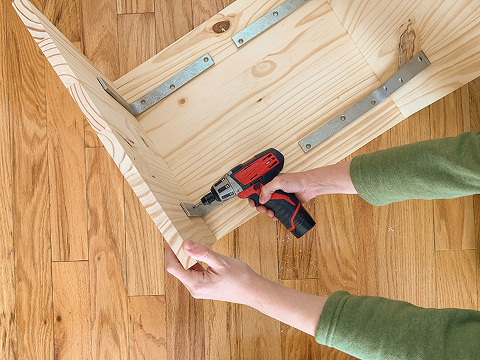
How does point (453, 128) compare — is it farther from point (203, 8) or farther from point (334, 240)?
point (203, 8)

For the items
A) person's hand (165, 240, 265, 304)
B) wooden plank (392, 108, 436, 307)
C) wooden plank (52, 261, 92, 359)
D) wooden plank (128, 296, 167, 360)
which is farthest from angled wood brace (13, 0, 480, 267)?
wooden plank (52, 261, 92, 359)

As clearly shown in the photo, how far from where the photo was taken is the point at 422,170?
26.5 inches

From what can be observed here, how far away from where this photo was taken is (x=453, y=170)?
63cm

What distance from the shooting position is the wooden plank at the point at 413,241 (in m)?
1.23

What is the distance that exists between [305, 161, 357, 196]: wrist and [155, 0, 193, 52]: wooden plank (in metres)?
0.69

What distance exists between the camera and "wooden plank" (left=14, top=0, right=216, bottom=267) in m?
0.57

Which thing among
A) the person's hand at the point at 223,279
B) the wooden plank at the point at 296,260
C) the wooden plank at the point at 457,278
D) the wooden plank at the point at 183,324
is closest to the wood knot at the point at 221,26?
the person's hand at the point at 223,279

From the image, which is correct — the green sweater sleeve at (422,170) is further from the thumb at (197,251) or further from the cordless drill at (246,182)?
the thumb at (197,251)

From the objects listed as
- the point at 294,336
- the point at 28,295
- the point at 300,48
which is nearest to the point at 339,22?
the point at 300,48

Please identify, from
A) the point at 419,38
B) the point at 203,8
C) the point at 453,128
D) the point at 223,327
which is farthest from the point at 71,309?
the point at 453,128

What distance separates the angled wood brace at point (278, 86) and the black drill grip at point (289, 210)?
0.05 m

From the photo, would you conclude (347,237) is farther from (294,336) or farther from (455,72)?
(455,72)

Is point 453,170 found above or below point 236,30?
below

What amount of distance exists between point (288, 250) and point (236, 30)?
72 cm
